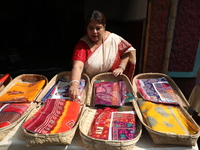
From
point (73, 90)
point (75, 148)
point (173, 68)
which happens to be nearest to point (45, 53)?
point (173, 68)

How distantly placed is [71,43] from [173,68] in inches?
197

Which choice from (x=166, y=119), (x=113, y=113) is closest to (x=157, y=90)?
(x=166, y=119)

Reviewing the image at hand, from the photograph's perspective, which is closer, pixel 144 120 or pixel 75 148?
pixel 75 148

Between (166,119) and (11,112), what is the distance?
1.13 metres

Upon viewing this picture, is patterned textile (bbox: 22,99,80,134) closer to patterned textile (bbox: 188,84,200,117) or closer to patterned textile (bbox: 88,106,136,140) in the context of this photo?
patterned textile (bbox: 88,106,136,140)

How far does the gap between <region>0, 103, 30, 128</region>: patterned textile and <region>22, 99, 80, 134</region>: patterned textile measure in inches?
5.6

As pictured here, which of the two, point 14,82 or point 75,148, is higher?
point 14,82

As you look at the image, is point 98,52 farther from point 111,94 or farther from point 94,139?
point 94,139

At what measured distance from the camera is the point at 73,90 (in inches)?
54.2

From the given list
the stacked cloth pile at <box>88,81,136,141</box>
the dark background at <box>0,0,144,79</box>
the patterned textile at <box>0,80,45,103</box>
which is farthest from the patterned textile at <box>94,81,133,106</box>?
the dark background at <box>0,0,144,79</box>

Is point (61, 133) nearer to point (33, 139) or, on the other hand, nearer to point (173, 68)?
point (33, 139)

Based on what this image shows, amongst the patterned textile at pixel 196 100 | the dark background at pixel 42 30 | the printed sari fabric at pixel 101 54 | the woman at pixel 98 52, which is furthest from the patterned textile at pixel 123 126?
the dark background at pixel 42 30

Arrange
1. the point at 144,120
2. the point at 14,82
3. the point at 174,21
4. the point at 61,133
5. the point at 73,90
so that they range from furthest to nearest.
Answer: the point at 174,21, the point at 14,82, the point at 73,90, the point at 144,120, the point at 61,133

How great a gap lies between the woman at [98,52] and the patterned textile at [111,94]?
175 mm
